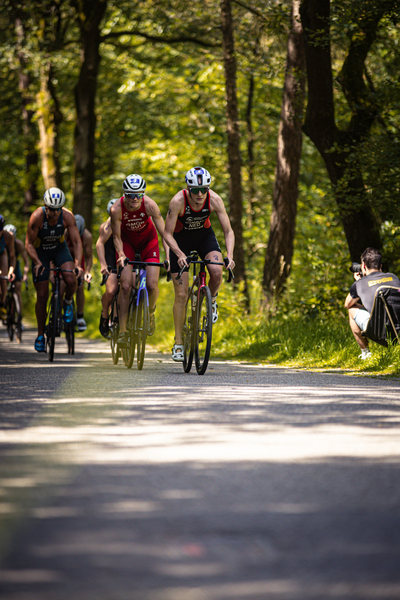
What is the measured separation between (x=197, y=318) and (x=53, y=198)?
3227mm

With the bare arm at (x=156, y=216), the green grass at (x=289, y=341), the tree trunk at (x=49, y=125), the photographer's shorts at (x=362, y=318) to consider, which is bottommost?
the green grass at (x=289, y=341)

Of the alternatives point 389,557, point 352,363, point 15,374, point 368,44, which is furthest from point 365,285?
point 389,557

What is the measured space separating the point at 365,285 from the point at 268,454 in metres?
5.08

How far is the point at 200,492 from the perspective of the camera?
3.76 meters

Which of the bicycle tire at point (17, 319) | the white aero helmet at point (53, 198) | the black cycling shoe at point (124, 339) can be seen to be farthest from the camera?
the bicycle tire at point (17, 319)

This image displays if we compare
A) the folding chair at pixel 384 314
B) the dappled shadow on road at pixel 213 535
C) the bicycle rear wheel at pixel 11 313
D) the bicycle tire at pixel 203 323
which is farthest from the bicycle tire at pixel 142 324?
the bicycle rear wheel at pixel 11 313

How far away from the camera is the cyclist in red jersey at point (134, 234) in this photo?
953 cm

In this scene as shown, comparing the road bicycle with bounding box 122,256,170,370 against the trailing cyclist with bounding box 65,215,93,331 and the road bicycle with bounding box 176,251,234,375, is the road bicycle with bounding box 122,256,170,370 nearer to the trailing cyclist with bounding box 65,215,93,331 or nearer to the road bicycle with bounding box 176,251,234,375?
the road bicycle with bounding box 176,251,234,375

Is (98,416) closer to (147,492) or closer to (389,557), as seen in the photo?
(147,492)

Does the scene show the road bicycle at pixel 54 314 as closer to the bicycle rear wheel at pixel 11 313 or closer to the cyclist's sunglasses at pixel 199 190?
the cyclist's sunglasses at pixel 199 190

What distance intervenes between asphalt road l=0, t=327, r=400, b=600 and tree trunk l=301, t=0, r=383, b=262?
5.76m

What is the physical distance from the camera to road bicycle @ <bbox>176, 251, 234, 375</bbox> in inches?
338

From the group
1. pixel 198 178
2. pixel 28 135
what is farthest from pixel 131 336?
pixel 28 135

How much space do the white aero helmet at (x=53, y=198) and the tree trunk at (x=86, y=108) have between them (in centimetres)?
1188
